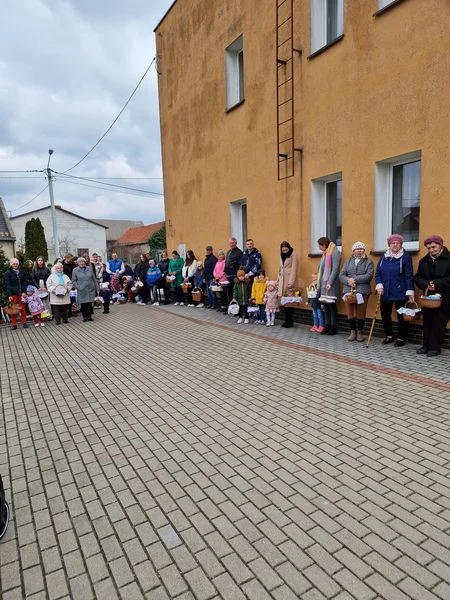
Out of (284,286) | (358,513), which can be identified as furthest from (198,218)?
(358,513)

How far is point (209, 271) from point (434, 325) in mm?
6765

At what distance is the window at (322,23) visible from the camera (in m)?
7.91

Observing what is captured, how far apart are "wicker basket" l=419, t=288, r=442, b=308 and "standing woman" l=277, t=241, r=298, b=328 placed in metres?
2.93

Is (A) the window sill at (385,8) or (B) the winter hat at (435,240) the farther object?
(A) the window sill at (385,8)

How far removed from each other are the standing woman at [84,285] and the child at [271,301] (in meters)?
4.69

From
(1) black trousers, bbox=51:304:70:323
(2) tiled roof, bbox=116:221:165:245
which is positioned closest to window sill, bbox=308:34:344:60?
(1) black trousers, bbox=51:304:70:323

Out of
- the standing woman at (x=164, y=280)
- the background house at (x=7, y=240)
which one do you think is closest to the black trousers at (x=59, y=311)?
the standing woman at (x=164, y=280)

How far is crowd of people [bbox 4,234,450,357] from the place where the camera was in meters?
5.96

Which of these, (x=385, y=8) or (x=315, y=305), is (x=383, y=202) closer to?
(x=315, y=305)

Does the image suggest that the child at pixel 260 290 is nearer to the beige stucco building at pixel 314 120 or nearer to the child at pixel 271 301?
the child at pixel 271 301

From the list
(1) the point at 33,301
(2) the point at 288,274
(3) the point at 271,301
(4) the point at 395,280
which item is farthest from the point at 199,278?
(4) the point at 395,280

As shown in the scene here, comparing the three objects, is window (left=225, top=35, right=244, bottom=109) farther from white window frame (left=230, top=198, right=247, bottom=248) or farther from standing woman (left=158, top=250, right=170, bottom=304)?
standing woman (left=158, top=250, right=170, bottom=304)

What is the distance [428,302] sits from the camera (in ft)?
19.0

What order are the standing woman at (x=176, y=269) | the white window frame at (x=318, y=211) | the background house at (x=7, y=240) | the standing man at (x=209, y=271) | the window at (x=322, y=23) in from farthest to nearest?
the background house at (x=7, y=240) < the standing woman at (x=176, y=269) < the standing man at (x=209, y=271) < the white window frame at (x=318, y=211) < the window at (x=322, y=23)
